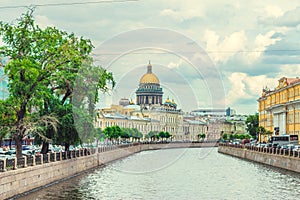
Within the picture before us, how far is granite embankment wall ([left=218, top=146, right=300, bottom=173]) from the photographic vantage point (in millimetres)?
49606

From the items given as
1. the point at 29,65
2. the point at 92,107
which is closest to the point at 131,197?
the point at 29,65

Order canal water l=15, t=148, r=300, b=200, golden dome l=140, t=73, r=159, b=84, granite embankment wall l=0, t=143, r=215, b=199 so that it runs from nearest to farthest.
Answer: granite embankment wall l=0, t=143, r=215, b=199 → canal water l=15, t=148, r=300, b=200 → golden dome l=140, t=73, r=159, b=84

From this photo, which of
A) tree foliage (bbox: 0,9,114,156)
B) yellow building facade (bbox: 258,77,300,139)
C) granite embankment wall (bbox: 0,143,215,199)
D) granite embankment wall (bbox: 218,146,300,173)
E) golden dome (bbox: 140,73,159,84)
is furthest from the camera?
golden dome (bbox: 140,73,159,84)

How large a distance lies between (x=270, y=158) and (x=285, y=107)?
33.4 metres

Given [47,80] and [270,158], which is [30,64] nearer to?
[47,80]

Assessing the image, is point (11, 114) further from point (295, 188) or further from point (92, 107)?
point (295, 188)

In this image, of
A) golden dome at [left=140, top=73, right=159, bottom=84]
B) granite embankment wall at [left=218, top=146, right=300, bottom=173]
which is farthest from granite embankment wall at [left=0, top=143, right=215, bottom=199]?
golden dome at [left=140, top=73, right=159, bottom=84]

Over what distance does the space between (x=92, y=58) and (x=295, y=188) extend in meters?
19.2

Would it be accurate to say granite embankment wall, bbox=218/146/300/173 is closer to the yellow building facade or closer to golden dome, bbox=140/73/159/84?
the yellow building facade

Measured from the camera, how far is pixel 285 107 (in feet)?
301

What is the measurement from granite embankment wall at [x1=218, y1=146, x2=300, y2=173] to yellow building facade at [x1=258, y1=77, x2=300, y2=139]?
995 centimetres

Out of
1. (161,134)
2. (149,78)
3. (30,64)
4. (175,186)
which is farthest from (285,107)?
(149,78)

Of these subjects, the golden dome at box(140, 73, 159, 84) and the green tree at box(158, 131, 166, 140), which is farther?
the golden dome at box(140, 73, 159, 84)

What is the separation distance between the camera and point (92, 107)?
46.0m
